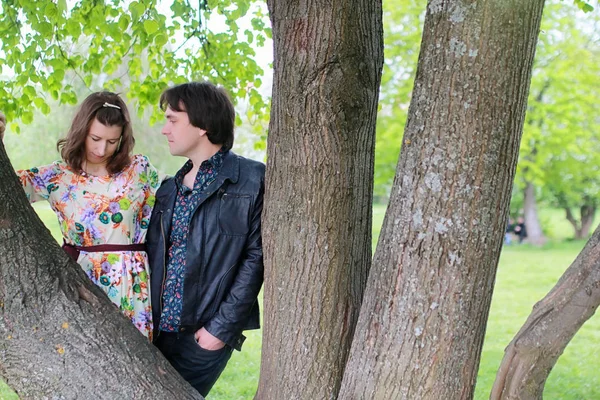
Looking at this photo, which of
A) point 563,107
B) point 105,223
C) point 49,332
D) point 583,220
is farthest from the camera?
point 583,220

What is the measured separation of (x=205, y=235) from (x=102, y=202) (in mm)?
524

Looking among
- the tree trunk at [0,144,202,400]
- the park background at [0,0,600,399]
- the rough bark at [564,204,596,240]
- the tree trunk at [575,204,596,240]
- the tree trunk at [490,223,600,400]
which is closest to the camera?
the tree trunk at [490,223,600,400]

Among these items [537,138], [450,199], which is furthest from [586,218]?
[450,199]

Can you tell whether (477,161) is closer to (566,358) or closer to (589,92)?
(566,358)

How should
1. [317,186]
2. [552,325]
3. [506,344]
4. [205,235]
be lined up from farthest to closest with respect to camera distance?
[506,344], [205,235], [317,186], [552,325]

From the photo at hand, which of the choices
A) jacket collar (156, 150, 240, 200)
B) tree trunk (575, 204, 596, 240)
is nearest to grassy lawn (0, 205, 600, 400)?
jacket collar (156, 150, 240, 200)

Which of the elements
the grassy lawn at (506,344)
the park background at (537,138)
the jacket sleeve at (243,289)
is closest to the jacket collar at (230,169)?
the jacket sleeve at (243,289)

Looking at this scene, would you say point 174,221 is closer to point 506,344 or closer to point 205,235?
point 205,235

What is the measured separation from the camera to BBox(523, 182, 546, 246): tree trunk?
82.0 feet

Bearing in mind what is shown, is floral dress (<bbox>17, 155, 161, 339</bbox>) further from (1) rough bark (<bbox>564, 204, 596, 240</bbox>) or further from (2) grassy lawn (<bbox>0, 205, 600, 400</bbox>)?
(1) rough bark (<bbox>564, 204, 596, 240</bbox>)

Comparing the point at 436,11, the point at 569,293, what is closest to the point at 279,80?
the point at 436,11

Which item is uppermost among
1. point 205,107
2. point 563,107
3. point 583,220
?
point 563,107

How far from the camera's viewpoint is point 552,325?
2.42 metres

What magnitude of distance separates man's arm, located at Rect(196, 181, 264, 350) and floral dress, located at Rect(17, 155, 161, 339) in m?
0.31
